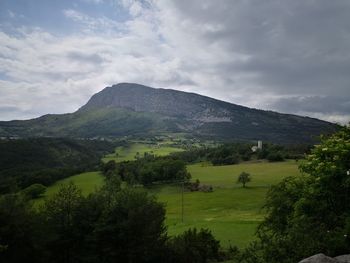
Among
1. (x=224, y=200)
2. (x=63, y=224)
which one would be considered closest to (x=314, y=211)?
(x=63, y=224)

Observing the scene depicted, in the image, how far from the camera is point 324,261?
1445cm

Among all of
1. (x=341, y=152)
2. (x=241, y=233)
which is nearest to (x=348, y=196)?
(x=341, y=152)

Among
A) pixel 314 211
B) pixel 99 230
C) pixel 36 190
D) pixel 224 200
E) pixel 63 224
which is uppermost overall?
pixel 314 211

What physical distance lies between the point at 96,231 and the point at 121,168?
109m

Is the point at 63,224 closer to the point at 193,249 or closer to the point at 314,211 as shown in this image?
the point at 193,249

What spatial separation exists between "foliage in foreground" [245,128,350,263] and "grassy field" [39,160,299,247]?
1406 centimetres

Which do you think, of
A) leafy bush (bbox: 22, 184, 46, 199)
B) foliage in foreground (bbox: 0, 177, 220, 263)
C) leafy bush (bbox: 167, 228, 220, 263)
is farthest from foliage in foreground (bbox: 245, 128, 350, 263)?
leafy bush (bbox: 22, 184, 46, 199)

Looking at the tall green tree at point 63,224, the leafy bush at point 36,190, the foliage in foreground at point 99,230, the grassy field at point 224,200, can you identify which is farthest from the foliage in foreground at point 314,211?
the leafy bush at point 36,190

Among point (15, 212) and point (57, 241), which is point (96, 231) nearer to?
point (57, 241)

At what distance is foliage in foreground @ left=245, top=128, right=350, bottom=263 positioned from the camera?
763 inches

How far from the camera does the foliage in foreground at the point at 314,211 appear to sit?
63.6ft

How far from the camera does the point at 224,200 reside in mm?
99062

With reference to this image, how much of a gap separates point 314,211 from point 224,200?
74.2 metres

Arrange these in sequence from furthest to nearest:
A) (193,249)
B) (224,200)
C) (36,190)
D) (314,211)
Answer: (36,190) → (224,200) → (193,249) → (314,211)
